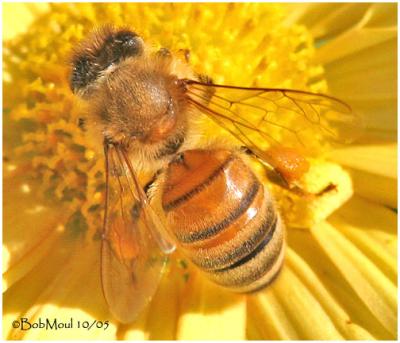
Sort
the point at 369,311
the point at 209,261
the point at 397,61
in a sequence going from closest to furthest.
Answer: the point at 209,261
the point at 369,311
the point at 397,61

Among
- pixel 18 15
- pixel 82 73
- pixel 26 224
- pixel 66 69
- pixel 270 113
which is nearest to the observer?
pixel 82 73

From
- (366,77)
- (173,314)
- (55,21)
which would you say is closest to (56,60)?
(55,21)

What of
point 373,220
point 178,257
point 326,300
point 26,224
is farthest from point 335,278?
point 26,224

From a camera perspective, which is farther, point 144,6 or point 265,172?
point 144,6

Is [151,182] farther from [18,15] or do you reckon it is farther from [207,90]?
[18,15]

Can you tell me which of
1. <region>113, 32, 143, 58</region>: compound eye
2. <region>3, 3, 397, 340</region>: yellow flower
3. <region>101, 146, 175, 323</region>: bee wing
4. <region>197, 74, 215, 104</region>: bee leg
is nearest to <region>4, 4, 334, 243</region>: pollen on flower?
<region>3, 3, 397, 340</region>: yellow flower

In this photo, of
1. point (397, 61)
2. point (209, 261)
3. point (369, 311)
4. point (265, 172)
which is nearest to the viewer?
point (209, 261)

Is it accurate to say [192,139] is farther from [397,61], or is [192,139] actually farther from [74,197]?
[397,61]

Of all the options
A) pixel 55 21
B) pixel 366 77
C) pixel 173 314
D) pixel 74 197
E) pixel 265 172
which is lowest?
pixel 173 314

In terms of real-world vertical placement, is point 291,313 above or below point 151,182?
below
